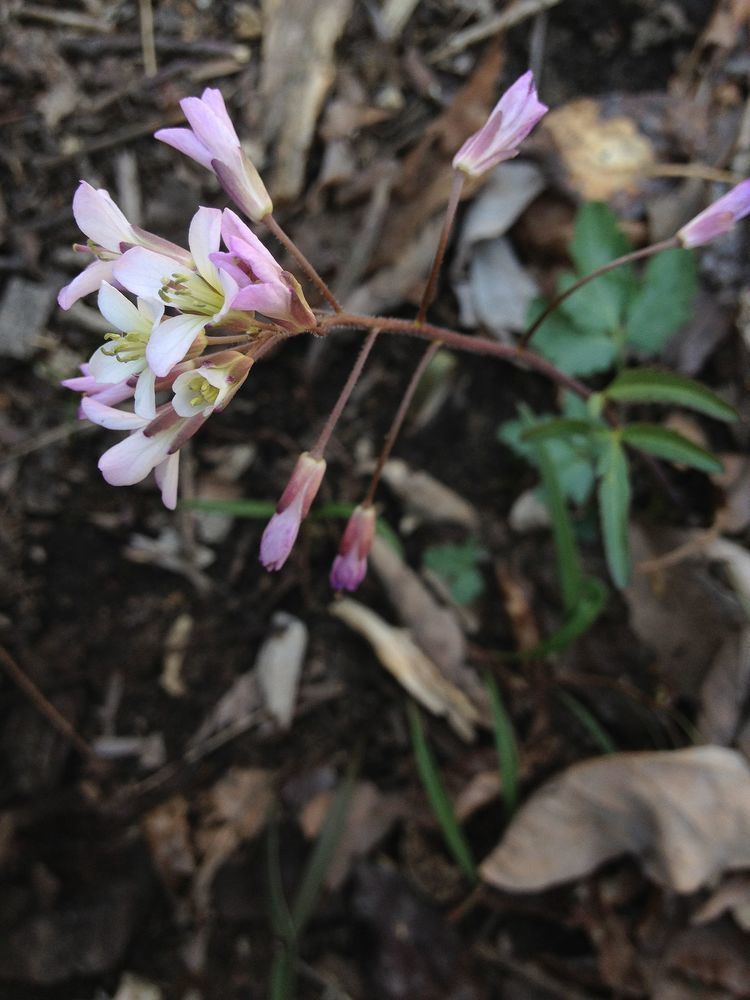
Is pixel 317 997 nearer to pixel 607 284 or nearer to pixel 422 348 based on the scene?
pixel 422 348

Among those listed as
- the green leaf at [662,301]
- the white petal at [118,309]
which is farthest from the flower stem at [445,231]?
the green leaf at [662,301]

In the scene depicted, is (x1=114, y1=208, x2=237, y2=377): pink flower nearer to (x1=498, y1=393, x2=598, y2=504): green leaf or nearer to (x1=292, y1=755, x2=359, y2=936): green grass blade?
(x1=498, y1=393, x2=598, y2=504): green leaf

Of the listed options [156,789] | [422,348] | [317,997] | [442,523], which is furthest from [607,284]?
[317,997]

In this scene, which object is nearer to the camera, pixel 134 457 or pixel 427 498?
pixel 134 457

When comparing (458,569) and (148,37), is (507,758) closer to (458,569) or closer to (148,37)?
(458,569)

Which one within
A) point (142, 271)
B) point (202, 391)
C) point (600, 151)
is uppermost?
point (142, 271)

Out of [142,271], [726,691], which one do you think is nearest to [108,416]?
[142,271]
